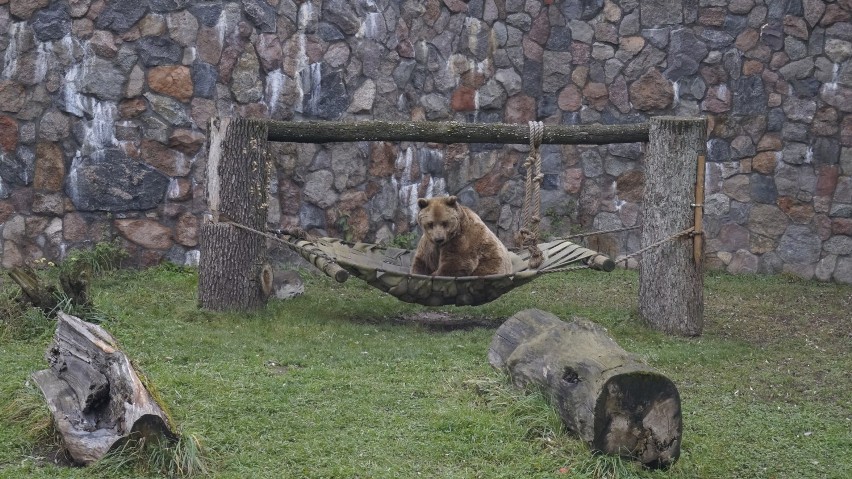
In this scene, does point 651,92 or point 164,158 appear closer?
point 164,158

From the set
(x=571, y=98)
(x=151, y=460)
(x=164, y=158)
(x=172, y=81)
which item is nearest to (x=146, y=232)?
(x=164, y=158)

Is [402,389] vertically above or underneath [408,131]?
underneath

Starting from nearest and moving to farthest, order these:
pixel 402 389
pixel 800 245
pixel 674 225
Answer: pixel 402 389 < pixel 674 225 < pixel 800 245

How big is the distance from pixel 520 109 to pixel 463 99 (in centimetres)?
66

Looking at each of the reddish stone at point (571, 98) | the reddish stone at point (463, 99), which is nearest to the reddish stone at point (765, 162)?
the reddish stone at point (571, 98)

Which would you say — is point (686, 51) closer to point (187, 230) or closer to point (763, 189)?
point (763, 189)

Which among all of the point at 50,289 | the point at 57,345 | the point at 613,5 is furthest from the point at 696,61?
the point at 57,345

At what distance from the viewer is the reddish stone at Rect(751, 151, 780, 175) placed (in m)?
11.1

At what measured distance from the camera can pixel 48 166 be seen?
9438mm

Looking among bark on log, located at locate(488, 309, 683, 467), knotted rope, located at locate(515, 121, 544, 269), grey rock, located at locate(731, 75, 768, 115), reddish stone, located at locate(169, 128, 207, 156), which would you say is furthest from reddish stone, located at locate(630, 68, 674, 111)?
bark on log, located at locate(488, 309, 683, 467)

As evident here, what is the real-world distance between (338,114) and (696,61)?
3.84m

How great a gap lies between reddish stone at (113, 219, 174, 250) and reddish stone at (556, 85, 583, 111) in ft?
14.5

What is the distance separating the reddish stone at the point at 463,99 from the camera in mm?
11242

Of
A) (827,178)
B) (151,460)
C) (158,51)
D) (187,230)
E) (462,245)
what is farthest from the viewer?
(827,178)
